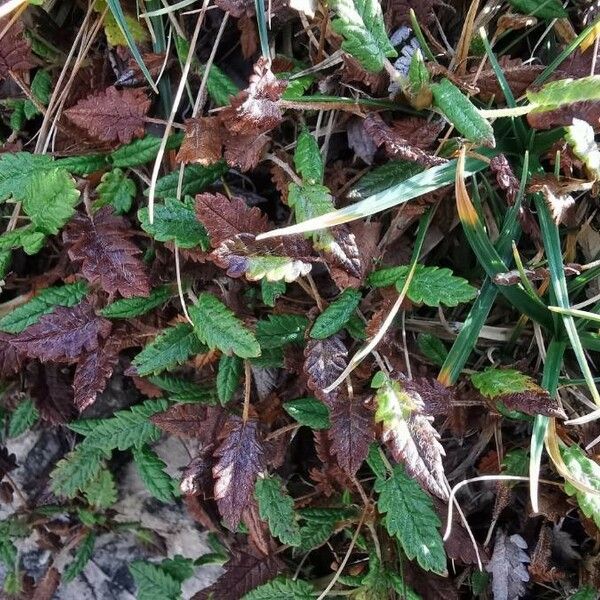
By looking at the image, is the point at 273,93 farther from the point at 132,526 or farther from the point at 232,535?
the point at 132,526

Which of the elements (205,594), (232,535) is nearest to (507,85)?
(232,535)

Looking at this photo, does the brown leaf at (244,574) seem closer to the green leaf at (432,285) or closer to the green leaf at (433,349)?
the green leaf at (433,349)

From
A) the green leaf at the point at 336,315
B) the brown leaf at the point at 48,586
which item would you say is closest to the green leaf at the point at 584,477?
the green leaf at the point at 336,315

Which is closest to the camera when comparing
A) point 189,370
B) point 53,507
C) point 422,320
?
point 422,320

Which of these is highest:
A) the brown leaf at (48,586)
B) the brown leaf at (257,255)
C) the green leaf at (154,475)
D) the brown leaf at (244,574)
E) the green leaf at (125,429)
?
the brown leaf at (257,255)

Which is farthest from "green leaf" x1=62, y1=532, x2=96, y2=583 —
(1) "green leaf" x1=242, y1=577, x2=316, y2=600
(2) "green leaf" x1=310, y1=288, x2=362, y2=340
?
(2) "green leaf" x1=310, y1=288, x2=362, y2=340

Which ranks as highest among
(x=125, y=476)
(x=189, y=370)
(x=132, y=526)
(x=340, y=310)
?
(x=340, y=310)

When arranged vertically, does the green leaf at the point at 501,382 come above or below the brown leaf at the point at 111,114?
below

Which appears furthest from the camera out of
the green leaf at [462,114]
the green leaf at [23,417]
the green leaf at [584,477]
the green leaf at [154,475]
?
the green leaf at [23,417]
